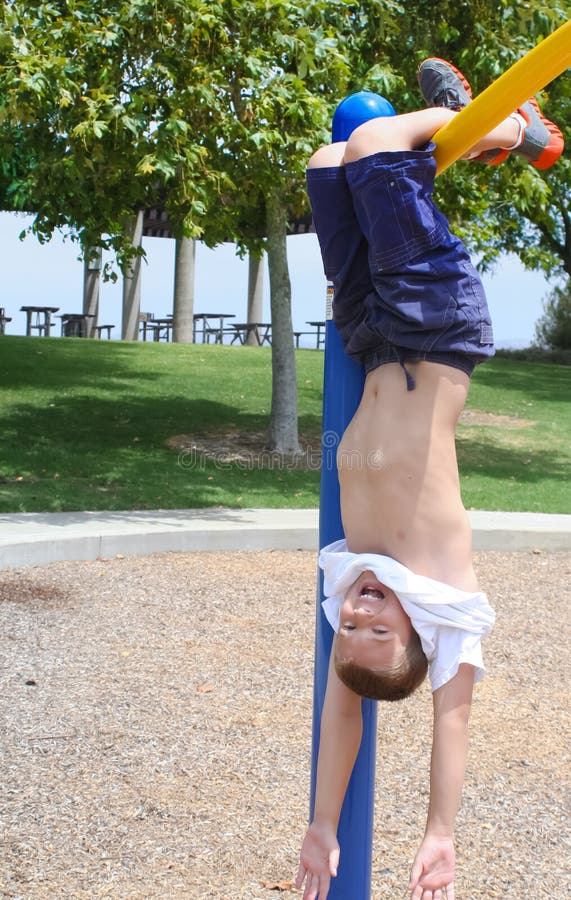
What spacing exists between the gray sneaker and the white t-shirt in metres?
1.00

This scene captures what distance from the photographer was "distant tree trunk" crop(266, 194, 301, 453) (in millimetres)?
11039

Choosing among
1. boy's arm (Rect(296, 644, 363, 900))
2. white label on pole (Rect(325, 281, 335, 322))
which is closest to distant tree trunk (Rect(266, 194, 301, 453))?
white label on pole (Rect(325, 281, 335, 322))

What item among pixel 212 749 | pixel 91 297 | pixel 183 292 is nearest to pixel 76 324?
pixel 91 297

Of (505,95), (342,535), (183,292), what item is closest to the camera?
(505,95)

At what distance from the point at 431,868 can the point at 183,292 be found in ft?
69.3

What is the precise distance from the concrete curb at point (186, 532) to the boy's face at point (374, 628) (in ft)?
15.8

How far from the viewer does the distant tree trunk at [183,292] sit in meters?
22.4

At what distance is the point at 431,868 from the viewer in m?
1.94

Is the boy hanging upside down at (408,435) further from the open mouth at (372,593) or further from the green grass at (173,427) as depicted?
the green grass at (173,427)

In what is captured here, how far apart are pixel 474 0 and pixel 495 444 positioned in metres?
5.54

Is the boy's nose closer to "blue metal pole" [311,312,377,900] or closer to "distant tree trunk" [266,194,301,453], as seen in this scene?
"blue metal pole" [311,312,377,900]

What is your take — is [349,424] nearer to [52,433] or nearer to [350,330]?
[350,330]

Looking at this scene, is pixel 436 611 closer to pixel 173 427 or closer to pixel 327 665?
pixel 327 665

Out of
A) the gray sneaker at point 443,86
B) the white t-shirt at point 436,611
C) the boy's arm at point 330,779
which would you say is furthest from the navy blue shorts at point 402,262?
the boy's arm at point 330,779
